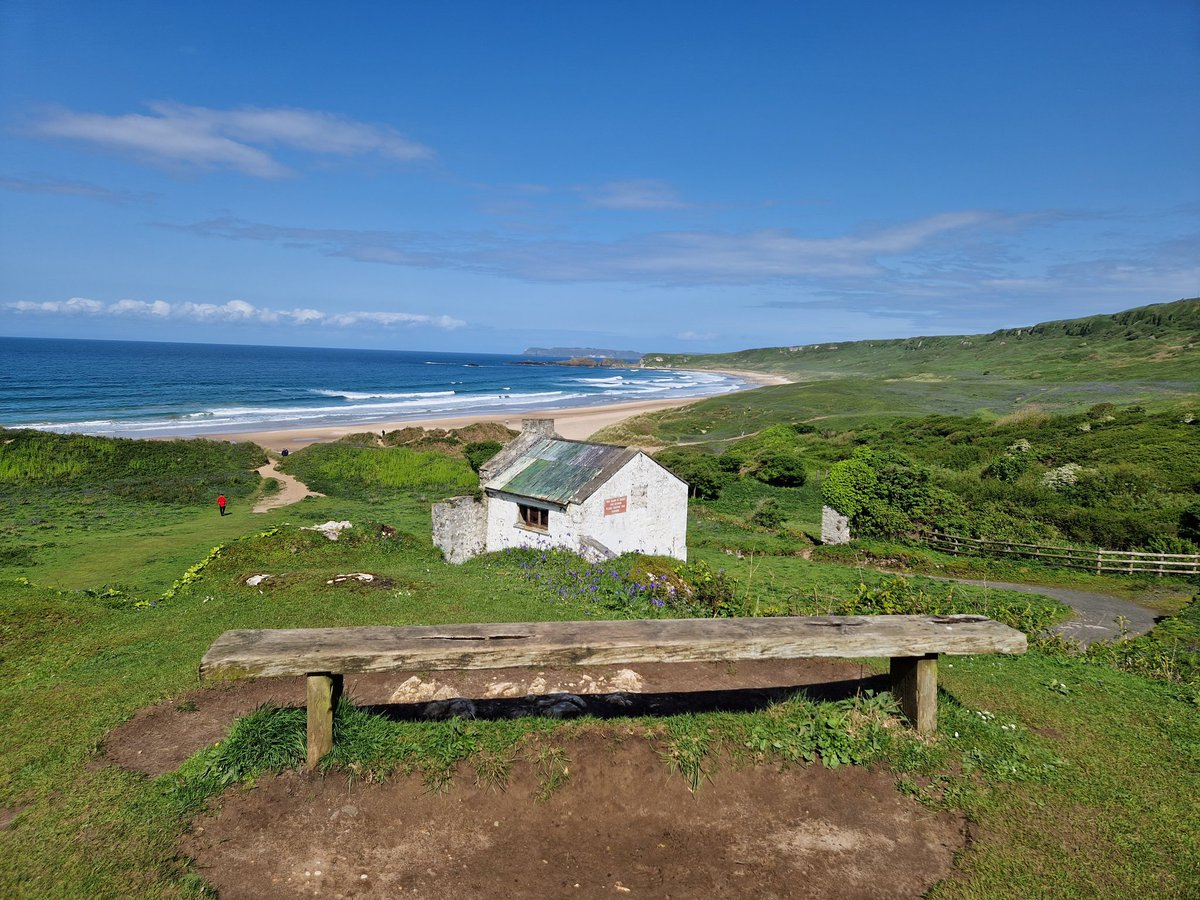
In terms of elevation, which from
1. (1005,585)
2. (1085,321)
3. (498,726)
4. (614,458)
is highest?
(1085,321)

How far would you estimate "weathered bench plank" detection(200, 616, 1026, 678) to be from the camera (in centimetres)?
585

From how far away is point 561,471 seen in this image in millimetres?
20594

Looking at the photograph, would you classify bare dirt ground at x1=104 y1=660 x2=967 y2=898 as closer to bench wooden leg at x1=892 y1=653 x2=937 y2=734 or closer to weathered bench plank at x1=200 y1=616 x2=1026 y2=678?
bench wooden leg at x1=892 y1=653 x2=937 y2=734

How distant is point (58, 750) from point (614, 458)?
1462 centimetres

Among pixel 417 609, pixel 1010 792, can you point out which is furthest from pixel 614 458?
pixel 1010 792

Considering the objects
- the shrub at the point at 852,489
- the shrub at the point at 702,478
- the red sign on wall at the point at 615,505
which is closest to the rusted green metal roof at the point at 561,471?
the red sign on wall at the point at 615,505

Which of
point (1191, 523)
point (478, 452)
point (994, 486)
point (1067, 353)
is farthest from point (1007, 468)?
point (1067, 353)

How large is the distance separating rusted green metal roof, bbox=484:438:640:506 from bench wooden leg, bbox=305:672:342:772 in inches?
→ 503

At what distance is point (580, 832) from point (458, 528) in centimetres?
1538

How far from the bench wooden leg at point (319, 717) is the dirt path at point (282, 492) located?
94.3 feet

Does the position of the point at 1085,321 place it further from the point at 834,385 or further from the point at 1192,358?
the point at 834,385

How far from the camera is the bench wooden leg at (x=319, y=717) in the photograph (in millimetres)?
5958

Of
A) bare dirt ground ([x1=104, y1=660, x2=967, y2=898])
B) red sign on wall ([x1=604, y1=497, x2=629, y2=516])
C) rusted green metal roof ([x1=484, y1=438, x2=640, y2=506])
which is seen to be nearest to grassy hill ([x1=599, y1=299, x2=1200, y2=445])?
rusted green metal roof ([x1=484, y1=438, x2=640, y2=506])

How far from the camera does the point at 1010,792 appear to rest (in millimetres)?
6129
